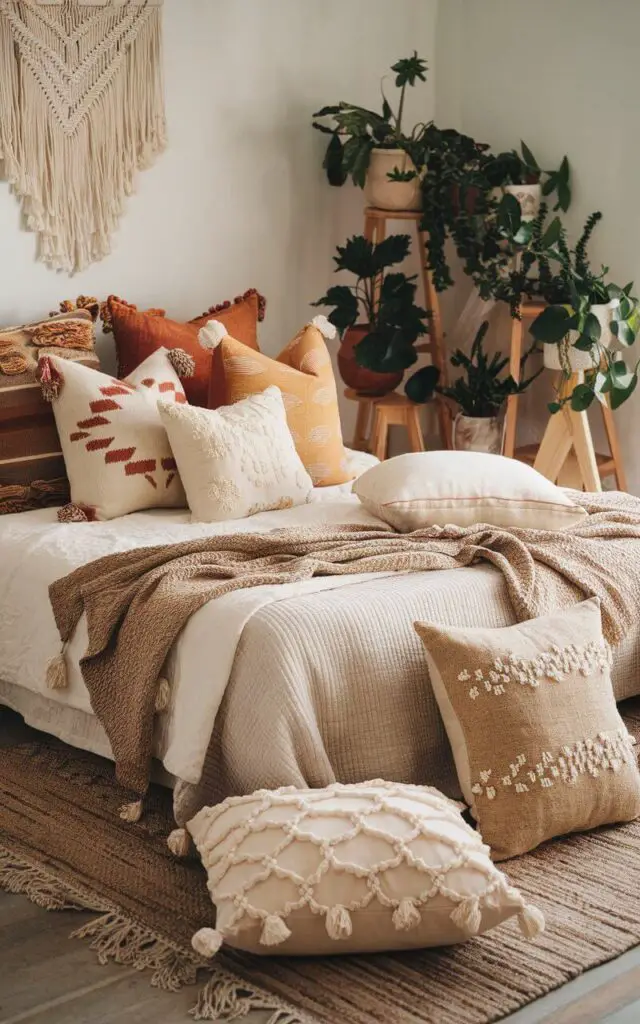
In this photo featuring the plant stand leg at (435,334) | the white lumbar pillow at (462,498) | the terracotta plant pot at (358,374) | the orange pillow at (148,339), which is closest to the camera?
the white lumbar pillow at (462,498)

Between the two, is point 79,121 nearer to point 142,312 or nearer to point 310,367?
point 142,312

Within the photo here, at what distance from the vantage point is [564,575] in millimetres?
2766

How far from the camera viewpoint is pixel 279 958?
211 centimetres

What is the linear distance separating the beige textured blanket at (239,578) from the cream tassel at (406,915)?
0.70 meters

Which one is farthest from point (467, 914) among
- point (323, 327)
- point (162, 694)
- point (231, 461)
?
point (323, 327)

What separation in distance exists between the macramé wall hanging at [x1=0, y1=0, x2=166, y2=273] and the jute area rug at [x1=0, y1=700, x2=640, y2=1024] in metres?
1.67

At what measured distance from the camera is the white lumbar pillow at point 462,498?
116 inches

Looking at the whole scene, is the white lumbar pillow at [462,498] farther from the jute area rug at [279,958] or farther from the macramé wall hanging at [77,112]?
the macramé wall hanging at [77,112]

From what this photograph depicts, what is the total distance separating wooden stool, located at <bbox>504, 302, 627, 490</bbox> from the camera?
4.01 meters

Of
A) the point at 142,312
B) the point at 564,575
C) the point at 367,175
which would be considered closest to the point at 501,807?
the point at 564,575

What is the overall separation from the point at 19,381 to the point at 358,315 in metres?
1.31

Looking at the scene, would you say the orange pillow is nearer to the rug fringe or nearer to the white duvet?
the white duvet

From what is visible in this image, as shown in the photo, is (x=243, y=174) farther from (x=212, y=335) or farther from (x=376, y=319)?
(x=212, y=335)

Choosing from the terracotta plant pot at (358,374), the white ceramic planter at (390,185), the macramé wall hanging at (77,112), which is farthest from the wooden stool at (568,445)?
the macramé wall hanging at (77,112)
